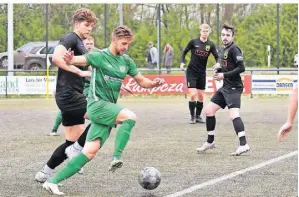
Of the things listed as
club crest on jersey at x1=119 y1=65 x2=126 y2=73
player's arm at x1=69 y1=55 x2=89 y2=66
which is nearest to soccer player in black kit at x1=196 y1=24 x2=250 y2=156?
club crest on jersey at x1=119 y1=65 x2=126 y2=73

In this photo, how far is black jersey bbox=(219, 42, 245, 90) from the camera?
11.3 metres

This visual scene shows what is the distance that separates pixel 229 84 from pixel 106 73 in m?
4.02

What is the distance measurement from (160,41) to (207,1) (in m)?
3.79

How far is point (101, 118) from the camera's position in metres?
7.75

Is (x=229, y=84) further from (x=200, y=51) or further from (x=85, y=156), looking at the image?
(x=200, y=51)

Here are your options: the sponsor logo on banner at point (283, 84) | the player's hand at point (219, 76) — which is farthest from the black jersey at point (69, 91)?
the sponsor logo on banner at point (283, 84)

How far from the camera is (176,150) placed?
11.9 m

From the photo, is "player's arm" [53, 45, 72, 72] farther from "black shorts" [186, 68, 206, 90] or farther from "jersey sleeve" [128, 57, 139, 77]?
"black shorts" [186, 68, 206, 90]

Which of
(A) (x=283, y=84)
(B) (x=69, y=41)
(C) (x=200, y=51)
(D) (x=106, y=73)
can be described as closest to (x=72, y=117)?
(B) (x=69, y=41)

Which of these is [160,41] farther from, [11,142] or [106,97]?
[106,97]

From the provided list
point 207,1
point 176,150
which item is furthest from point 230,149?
point 207,1

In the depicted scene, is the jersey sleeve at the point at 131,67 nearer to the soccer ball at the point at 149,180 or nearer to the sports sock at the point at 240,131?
the soccer ball at the point at 149,180

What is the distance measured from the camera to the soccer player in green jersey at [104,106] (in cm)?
769

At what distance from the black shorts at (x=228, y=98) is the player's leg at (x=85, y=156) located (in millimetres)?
3887
